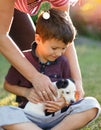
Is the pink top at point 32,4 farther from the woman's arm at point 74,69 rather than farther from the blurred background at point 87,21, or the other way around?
the blurred background at point 87,21

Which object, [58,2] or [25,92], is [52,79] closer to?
[25,92]

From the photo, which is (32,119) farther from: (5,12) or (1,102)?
(1,102)

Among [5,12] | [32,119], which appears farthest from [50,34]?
[32,119]

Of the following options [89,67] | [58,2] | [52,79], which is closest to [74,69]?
[52,79]

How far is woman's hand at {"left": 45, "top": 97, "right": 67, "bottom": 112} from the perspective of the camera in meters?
2.45

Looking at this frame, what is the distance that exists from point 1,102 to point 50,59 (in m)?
1.13

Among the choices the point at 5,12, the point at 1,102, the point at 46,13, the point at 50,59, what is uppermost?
the point at 5,12

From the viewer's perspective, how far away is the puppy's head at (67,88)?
2.44 metres

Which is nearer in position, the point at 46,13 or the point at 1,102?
the point at 46,13

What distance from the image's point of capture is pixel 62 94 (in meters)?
2.45

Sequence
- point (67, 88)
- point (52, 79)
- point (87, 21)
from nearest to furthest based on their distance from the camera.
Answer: point (67, 88) → point (52, 79) → point (87, 21)

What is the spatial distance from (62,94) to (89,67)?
10.3ft

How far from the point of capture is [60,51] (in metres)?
2.49

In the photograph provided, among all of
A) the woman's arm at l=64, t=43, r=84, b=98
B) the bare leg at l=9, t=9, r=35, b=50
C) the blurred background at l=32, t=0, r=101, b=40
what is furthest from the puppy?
the blurred background at l=32, t=0, r=101, b=40
